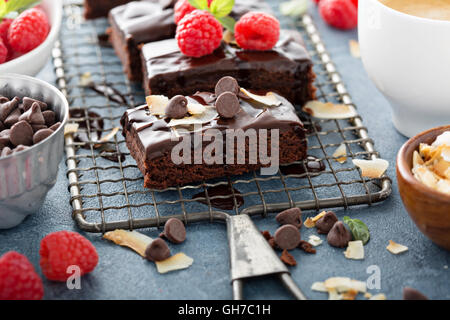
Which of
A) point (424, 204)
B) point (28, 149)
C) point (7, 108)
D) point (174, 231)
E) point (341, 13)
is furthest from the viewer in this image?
point (341, 13)

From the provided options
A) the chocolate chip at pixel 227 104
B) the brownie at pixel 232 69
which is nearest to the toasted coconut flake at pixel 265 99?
the chocolate chip at pixel 227 104

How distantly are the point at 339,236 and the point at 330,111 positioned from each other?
928 mm

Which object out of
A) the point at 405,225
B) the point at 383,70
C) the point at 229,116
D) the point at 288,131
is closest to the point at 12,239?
the point at 229,116

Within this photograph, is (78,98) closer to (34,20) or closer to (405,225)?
(34,20)

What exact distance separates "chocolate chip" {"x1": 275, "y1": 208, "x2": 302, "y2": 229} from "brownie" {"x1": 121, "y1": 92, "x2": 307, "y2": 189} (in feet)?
1.30

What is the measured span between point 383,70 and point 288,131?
1.65 ft

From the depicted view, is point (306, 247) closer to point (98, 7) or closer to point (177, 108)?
point (177, 108)

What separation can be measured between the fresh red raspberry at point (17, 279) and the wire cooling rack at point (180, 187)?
384 mm

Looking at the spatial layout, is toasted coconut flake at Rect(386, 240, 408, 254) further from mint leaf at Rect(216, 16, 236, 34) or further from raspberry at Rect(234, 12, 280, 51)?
mint leaf at Rect(216, 16, 236, 34)

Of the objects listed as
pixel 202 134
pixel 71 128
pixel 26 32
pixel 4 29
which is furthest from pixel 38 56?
pixel 202 134

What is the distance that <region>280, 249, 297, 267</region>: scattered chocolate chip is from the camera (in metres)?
2.27

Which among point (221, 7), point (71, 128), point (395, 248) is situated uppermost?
point (221, 7)

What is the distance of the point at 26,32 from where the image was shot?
2984mm

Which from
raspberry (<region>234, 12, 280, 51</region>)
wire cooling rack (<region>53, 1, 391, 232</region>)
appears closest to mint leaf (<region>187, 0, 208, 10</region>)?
raspberry (<region>234, 12, 280, 51</region>)
